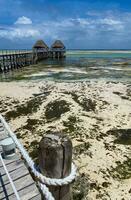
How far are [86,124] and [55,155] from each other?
920 cm

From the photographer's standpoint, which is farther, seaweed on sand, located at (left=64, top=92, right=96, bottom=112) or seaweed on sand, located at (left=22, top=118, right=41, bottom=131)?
seaweed on sand, located at (left=64, top=92, right=96, bottom=112)

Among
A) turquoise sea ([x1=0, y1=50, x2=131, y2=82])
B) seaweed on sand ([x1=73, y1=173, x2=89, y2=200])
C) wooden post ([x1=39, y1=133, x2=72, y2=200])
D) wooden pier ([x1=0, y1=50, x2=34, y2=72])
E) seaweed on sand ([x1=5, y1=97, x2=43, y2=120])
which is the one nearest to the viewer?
wooden post ([x1=39, y1=133, x2=72, y2=200])

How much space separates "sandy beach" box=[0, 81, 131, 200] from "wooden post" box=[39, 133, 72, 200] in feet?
13.4

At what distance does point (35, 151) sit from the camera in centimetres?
863

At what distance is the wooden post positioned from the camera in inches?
85.8

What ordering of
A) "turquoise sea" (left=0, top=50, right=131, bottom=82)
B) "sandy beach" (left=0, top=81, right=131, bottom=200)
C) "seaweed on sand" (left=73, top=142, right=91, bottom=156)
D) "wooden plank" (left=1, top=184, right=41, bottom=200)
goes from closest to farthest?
"wooden plank" (left=1, top=184, right=41, bottom=200) → "sandy beach" (left=0, top=81, right=131, bottom=200) → "seaweed on sand" (left=73, top=142, right=91, bottom=156) → "turquoise sea" (left=0, top=50, right=131, bottom=82)

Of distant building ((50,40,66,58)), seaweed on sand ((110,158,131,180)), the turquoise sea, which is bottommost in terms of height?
seaweed on sand ((110,158,131,180))

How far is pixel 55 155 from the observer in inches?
86.0

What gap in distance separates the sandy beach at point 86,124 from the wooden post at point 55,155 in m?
4.08

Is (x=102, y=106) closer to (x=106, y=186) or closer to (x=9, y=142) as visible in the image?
(x=106, y=186)

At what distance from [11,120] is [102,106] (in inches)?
236

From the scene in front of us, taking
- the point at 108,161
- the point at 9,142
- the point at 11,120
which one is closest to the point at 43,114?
the point at 11,120

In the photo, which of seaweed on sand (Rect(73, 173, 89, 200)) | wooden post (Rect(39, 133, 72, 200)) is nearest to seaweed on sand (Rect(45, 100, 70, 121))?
seaweed on sand (Rect(73, 173, 89, 200))

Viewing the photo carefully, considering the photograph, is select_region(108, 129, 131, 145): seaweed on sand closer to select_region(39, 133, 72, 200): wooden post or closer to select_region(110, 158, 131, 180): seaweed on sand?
select_region(110, 158, 131, 180): seaweed on sand
